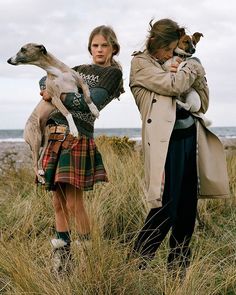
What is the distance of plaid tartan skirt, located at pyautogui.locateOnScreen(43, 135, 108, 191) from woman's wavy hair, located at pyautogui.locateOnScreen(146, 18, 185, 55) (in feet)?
2.58

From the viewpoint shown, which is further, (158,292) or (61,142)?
(61,142)

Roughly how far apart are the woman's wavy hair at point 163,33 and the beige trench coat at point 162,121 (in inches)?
3.9

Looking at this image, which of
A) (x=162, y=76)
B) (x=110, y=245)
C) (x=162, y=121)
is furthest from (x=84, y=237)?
(x=162, y=76)

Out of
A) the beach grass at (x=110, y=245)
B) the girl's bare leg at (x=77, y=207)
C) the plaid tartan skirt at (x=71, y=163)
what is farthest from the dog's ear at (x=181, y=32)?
the beach grass at (x=110, y=245)

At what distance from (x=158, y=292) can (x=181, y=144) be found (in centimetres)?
103

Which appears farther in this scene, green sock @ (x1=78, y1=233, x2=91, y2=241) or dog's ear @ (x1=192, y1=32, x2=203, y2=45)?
dog's ear @ (x1=192, y1=32, x2=203, y2=45)

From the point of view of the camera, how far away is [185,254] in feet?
13.3

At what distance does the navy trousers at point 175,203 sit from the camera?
3.86 m

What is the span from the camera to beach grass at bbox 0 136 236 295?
323 cm

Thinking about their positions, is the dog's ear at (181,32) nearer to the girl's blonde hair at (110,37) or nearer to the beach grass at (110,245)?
the girl's blonde hair at (110,37)

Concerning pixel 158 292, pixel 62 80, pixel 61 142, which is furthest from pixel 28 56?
pixel 158 292

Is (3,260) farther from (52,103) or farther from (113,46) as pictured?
(113,46)

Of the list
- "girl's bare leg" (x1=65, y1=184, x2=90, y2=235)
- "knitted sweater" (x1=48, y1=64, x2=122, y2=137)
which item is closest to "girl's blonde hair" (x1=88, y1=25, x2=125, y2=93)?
"knitted sweater" (x1=48, y1=64, x2=122, y2=137)

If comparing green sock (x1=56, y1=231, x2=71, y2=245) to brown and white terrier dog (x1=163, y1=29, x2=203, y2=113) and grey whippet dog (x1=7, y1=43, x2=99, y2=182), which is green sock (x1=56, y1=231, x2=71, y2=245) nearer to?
grey whippet dog (x1=7, y1=43, x2=99, y2=182)
